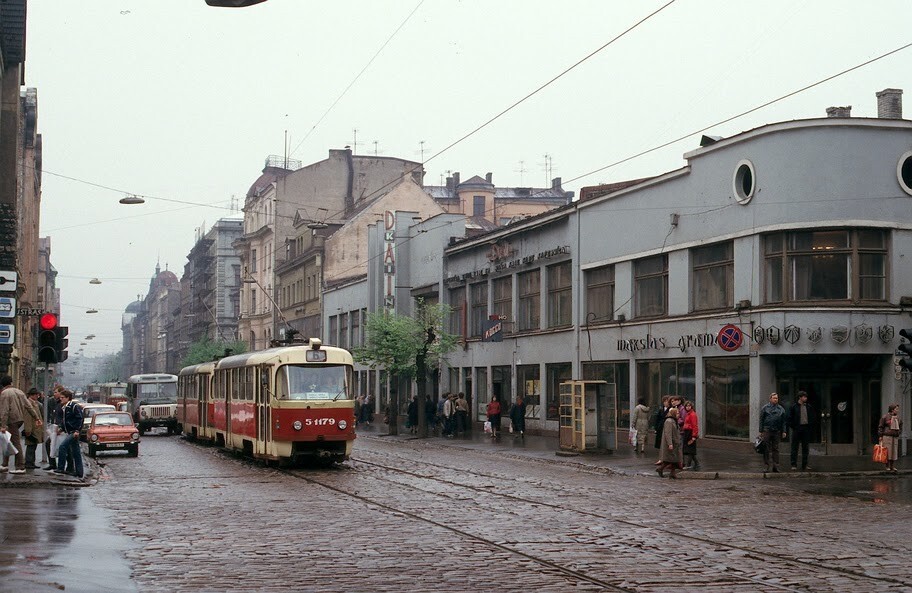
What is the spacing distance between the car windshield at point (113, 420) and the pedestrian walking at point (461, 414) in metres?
15.0

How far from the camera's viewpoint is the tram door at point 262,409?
90.9 ft

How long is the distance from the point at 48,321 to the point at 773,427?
14865 millimetres

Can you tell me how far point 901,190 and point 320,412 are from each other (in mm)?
16199

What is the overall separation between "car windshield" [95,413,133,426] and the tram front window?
9.12m

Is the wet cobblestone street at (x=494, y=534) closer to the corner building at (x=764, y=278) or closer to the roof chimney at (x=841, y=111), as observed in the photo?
the corner building at (x=764, y=278)

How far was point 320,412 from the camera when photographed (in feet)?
87.3

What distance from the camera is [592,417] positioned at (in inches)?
1251

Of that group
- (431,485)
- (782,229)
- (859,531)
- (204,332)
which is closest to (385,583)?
(859,531)

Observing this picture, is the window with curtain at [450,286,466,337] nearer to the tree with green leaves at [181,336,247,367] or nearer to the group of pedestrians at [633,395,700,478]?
the group of pedestrians at [633,395,700,478]

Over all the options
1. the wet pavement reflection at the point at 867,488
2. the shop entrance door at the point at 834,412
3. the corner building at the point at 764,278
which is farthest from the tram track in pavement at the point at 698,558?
the shop entrance door at the point at 834,412

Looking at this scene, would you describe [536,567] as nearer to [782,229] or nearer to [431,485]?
[431,485]

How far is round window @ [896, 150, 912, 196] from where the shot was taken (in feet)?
104

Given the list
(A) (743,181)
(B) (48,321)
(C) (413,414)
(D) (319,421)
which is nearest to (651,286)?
(A) (743,181)

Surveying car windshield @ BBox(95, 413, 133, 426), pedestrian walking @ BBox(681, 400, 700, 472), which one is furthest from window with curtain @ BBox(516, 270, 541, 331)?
pedestrian walking @ BBox(681, 400, 700, 472)
